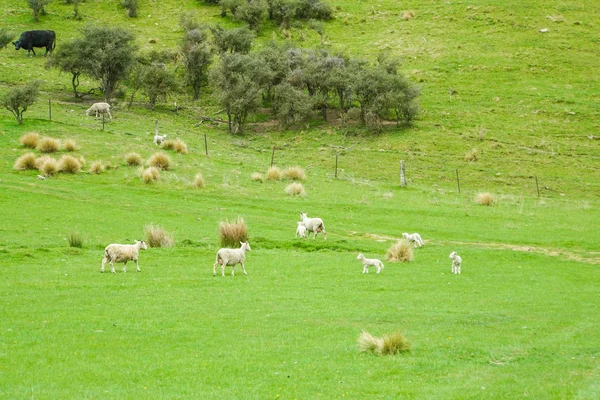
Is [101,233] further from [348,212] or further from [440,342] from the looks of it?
[440,342]

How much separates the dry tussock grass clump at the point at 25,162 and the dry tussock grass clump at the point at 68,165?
1946 millimetres

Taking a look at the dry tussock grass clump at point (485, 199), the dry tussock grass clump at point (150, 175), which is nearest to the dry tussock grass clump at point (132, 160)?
the dry tussock grass clump at point (150, 175)

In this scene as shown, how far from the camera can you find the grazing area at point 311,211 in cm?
1411

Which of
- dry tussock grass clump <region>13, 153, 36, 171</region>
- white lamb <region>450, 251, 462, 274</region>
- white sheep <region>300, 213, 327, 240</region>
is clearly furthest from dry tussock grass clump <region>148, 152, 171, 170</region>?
white lamb <region>450, 251, 462, 274</region>

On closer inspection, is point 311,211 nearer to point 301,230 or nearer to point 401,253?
point 301,230

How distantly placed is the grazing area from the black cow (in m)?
1.56

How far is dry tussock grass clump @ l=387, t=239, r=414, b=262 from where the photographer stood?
30156 millimetres

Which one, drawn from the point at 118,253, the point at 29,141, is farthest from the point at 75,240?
the point at 29,141

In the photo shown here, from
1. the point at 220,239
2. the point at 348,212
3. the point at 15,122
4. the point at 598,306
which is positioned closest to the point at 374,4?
the point at 15,122

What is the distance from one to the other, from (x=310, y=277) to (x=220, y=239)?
7433mm

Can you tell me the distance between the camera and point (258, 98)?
2844 inches

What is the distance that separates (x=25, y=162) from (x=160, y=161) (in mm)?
9345

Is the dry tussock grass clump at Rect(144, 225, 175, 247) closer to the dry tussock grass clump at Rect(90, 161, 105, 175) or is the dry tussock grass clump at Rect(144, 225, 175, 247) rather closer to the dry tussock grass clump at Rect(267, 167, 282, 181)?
the dry tussock grass clump at Rect(90, 161, 105, 175)

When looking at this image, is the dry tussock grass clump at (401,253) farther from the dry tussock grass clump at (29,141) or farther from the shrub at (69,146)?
the dry tussock grass clump at (29,141)
